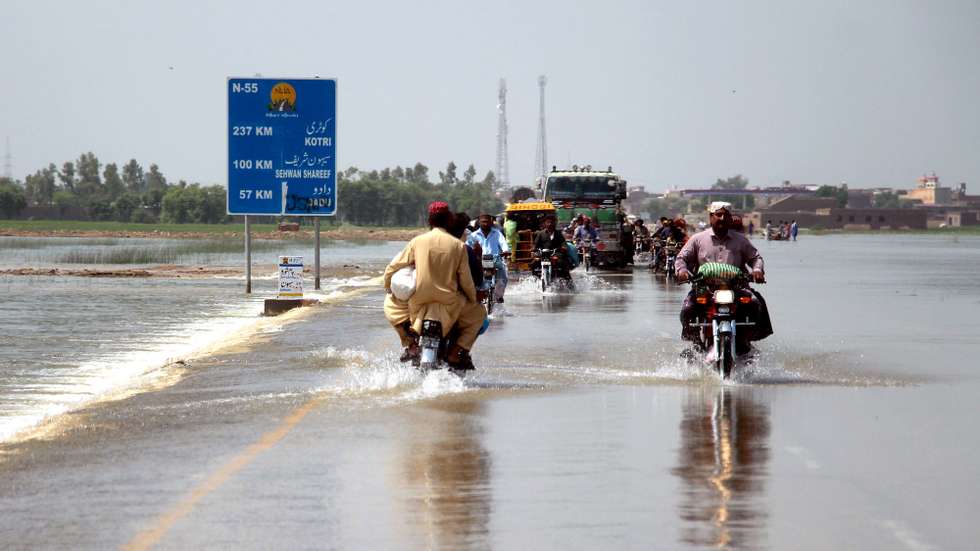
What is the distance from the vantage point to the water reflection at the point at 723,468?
26.2 ft

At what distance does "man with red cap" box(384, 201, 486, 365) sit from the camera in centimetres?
1445

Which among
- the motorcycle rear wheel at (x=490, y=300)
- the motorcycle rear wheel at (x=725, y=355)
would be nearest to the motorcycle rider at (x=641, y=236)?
the motorcycle rear wheel at (x=490, y=300)

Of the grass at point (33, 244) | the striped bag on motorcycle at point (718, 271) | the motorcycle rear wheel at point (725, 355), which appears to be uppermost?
the striped bag on motorcycle at point (718, 271)

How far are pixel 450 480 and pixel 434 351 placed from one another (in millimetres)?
4995

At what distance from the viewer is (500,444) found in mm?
11086

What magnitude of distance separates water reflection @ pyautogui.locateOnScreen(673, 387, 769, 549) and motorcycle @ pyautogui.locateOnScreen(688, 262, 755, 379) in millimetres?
997

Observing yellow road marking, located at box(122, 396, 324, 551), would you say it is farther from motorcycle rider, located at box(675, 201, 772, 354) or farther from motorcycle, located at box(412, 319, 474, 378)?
motorcycle rider, located at box(675, 201, 772, 354)

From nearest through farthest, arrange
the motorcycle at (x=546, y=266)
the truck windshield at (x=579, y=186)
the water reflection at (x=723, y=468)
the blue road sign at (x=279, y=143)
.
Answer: the water reflection at (x=723, y=468) → the blue road sign at (x=279, y=143) → the motorcycle at (x=546, y=266) → the truck windshield at (x=579, y=186)

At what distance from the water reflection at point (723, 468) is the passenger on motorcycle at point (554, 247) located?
68.0 ft

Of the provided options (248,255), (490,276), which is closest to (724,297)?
(490,276)

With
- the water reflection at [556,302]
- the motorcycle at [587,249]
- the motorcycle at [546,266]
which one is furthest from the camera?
the motorcycle at [587,249]

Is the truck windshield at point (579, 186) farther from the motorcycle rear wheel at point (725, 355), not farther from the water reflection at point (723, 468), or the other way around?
the water reflection at point (723, 468)

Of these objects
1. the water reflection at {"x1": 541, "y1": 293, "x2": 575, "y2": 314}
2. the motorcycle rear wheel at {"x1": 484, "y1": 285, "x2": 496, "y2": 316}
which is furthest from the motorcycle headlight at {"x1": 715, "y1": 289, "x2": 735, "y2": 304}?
the water reflection at {"x1": 541, "y1": 293, "x2": 575, "y2": 314}

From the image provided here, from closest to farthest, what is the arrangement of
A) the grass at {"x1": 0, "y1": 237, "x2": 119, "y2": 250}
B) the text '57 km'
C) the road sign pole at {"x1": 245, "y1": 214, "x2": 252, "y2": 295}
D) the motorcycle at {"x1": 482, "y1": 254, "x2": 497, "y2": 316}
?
the motorcycle at {"x1": 482, "y1": 254, "x2": 497, "y2": 316}, the text '57 km', the road sign pole at {"x1": 245, "y1": 214, "x2": 252, "y2": 295}, the grass at {"x1": 0, "y1": 237, "x2": 119, "y2": 250}
